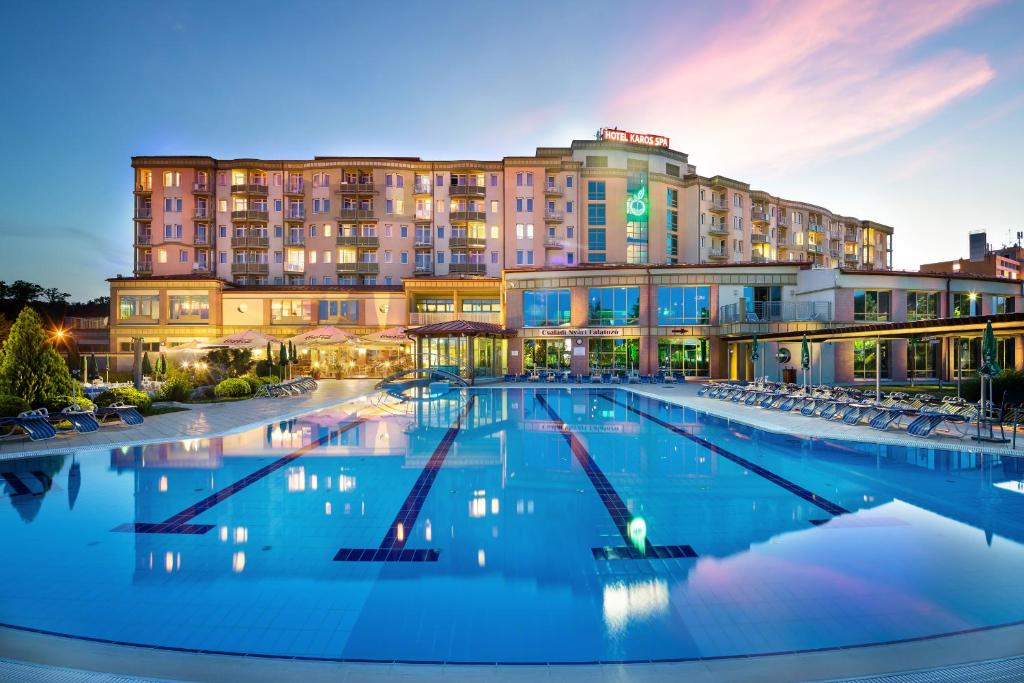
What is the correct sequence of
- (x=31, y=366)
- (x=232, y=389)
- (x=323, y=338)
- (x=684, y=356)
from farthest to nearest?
(x=684, y=356), (x=323, y=338), (x=232, y=389), (x=31, y=366)

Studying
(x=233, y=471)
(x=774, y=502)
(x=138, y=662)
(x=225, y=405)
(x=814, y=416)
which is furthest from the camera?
(x=225, y=405)

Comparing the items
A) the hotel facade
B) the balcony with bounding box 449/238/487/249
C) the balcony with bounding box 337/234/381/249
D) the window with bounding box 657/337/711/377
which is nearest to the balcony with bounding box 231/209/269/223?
the hotel facade

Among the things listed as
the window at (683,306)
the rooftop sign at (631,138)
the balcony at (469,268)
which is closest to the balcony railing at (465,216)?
the balcony at (469,268)

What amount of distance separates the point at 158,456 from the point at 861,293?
30.9 metres

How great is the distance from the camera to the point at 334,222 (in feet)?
134

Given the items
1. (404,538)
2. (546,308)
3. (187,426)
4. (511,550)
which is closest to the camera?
(511,550)

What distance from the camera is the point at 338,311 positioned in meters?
35.4

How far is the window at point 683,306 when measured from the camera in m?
28.6

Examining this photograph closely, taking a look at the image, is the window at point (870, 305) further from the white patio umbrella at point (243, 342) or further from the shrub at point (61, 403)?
the shrub at point (61, 403)

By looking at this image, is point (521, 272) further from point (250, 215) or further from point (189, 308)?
point (250, 215)

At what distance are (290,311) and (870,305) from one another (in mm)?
36078

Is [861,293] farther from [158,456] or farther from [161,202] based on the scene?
[161,202]

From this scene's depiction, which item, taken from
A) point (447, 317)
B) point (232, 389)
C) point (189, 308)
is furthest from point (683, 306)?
point (189, 308)

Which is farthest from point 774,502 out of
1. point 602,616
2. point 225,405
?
point 225,405
